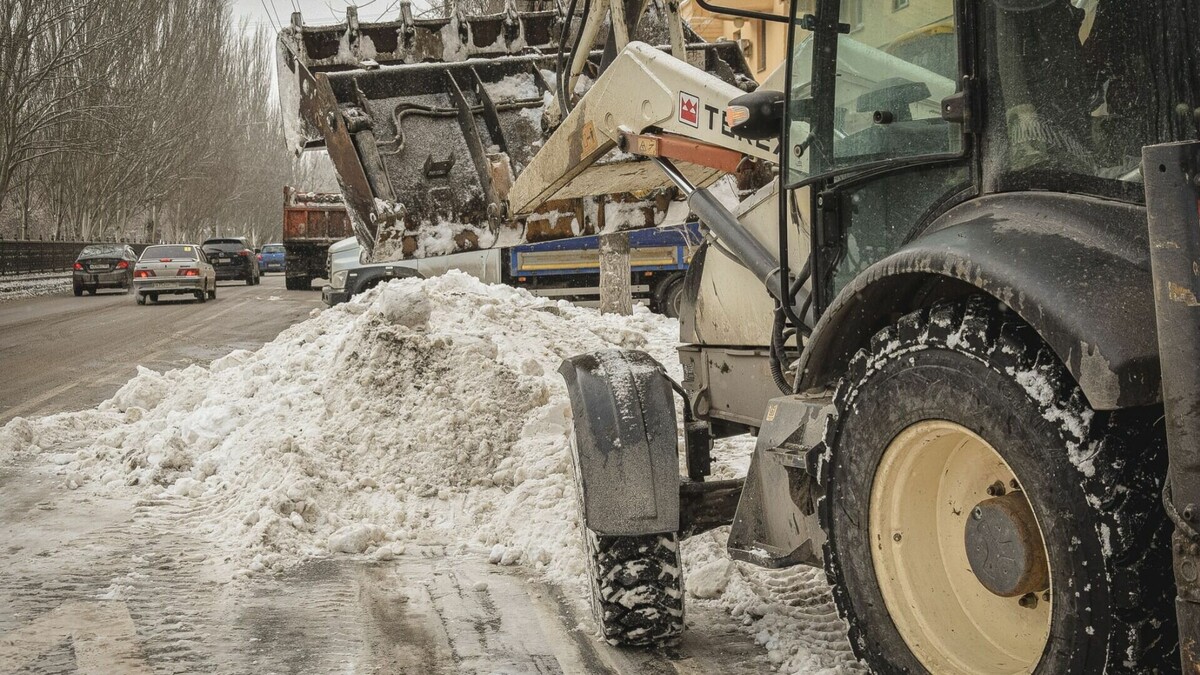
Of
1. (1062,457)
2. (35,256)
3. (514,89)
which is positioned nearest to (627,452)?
(1062,457)

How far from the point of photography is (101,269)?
33906 mm

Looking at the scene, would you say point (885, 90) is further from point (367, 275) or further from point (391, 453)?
point (367, 275)

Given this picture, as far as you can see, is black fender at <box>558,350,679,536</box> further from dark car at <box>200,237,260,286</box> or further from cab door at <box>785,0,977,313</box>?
dark car at <box>200,237,260,286</box>

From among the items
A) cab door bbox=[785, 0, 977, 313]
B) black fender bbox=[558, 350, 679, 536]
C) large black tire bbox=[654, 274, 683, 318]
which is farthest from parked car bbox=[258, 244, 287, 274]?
cab door bbox=[785, 0, 977, 313]

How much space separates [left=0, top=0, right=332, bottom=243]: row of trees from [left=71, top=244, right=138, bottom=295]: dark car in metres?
4.47

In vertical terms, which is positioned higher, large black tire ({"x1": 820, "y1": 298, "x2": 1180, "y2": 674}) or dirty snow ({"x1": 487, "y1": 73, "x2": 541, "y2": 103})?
dirty snow ({"x1": 487, "y1": 73, "x2": 541, "y2": 103})

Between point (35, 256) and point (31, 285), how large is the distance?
14.1 feet

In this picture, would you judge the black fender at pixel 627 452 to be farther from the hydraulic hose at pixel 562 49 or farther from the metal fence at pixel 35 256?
the metal fence at pixel 35 256

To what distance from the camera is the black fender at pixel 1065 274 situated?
6.62ft

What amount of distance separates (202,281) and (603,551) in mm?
28135

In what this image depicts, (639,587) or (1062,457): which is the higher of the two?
(1062,457)

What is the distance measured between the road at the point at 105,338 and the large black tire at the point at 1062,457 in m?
9.24

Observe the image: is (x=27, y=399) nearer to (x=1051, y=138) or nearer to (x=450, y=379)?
(x=450, y=379)

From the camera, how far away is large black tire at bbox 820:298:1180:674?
2.02m
